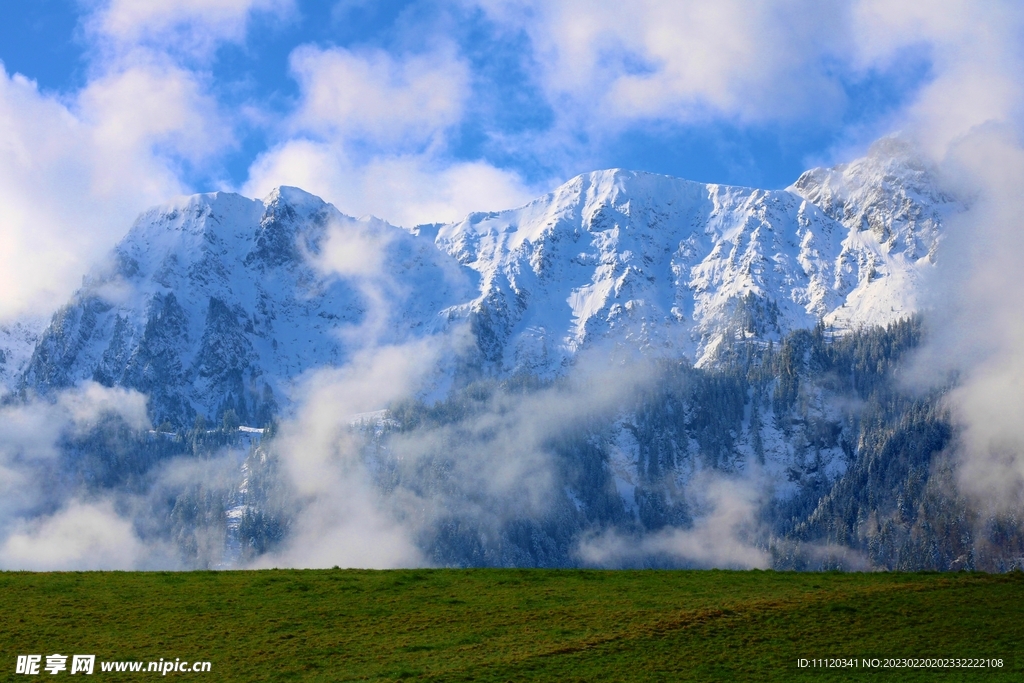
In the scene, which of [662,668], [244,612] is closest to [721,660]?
[662,668]

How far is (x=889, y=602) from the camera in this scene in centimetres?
5909

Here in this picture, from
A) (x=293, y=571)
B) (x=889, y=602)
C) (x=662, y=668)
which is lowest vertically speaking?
(x=662, y=668)

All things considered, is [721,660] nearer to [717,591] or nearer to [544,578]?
[717,591]

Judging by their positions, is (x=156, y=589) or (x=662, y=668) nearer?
(x=662, y=668)

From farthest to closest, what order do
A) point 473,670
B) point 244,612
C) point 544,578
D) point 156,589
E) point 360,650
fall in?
point 544,578 < point 156,589 < point 244,612 < point 360,650 < point 473,670

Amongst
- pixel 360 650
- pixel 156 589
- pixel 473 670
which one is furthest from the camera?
pixel 156 589

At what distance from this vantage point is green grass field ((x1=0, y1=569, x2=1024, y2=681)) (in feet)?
159

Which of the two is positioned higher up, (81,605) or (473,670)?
(81,605)

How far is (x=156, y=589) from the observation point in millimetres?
63750

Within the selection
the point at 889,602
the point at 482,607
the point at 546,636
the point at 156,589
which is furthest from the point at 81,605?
the point at 889,602

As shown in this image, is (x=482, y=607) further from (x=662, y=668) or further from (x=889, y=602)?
(x=889, y=602)

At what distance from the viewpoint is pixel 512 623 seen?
185 ft

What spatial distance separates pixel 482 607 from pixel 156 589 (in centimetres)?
2107

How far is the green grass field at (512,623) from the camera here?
48500 mm
